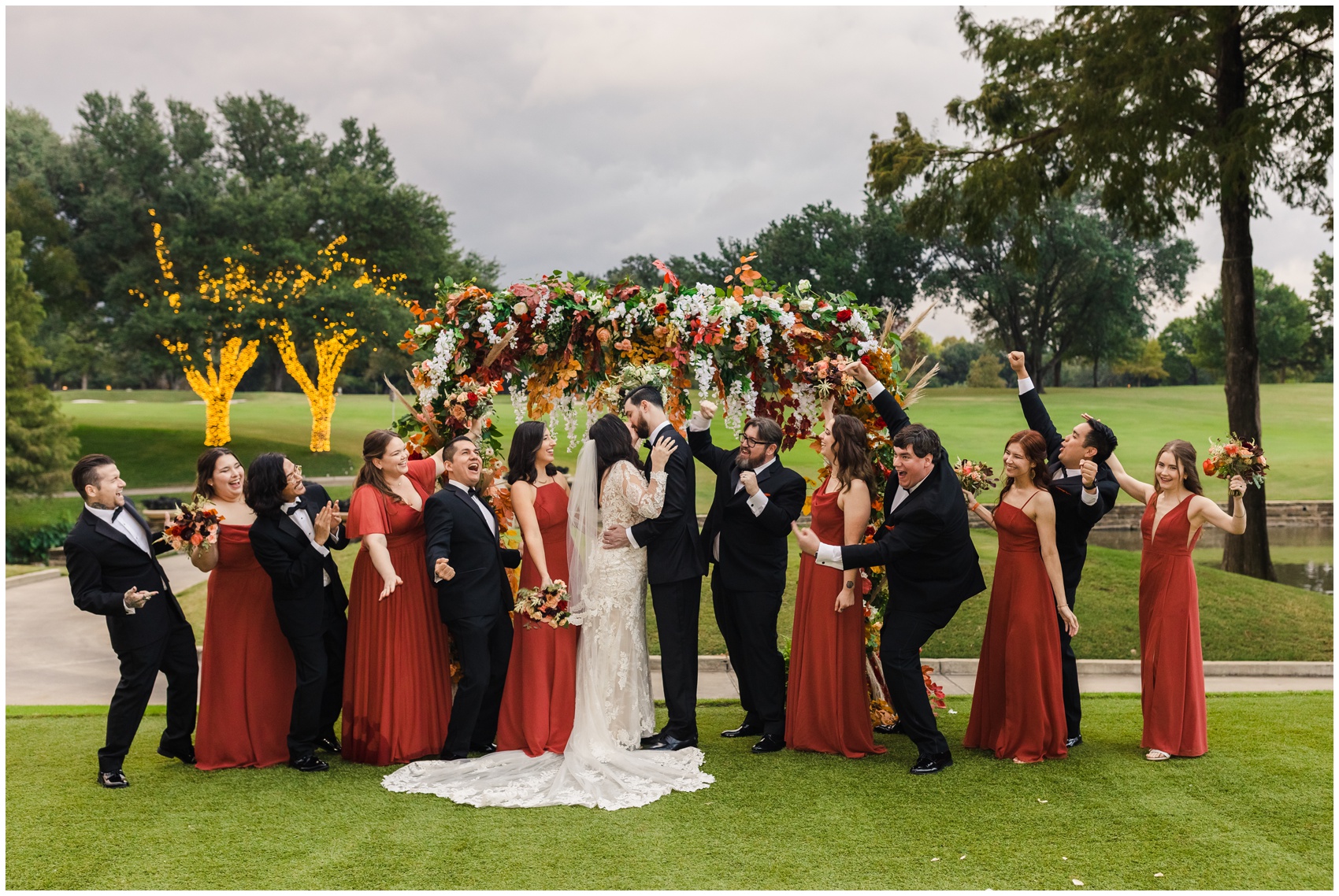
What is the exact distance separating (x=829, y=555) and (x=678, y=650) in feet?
3.85

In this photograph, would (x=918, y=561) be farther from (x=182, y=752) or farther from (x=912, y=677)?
(x=182, y=752)

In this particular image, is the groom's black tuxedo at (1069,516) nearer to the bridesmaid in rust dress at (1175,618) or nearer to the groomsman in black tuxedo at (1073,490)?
the groomsman in black tuxedo at (1073,490)

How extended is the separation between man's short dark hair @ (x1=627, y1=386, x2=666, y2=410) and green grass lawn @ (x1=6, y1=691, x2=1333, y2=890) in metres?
2.28

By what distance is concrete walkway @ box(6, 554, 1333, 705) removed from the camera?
861 centimetres

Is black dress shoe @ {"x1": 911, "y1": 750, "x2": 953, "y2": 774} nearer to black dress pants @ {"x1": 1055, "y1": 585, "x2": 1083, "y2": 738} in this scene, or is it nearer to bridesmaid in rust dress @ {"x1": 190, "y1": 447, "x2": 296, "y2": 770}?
black dress pants @ {"x1": 1055, "y1": 585, "x2": 1083, "y2": 738}

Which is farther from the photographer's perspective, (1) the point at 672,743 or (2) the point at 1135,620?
(2) the point at 1135,620

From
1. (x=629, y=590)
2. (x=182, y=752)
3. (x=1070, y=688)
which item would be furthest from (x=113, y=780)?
(x=1070, y=688)

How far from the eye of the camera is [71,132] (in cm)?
3272

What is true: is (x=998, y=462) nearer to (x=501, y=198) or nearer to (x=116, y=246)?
(x=116, y=246)

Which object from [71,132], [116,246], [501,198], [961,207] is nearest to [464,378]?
[961,207]

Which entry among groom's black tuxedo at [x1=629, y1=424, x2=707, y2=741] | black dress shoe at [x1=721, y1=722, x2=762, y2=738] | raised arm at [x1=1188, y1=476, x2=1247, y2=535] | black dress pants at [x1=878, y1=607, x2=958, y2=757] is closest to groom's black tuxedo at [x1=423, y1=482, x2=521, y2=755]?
groom's black tuxedo at [x1=629, y1=424, x2=707, y2=741]

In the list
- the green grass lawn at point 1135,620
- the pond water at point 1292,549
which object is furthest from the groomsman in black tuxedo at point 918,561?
the pond water at point 1292,549

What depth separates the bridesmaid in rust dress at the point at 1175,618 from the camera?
5758 millimetres

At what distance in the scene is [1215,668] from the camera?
9383 mm
